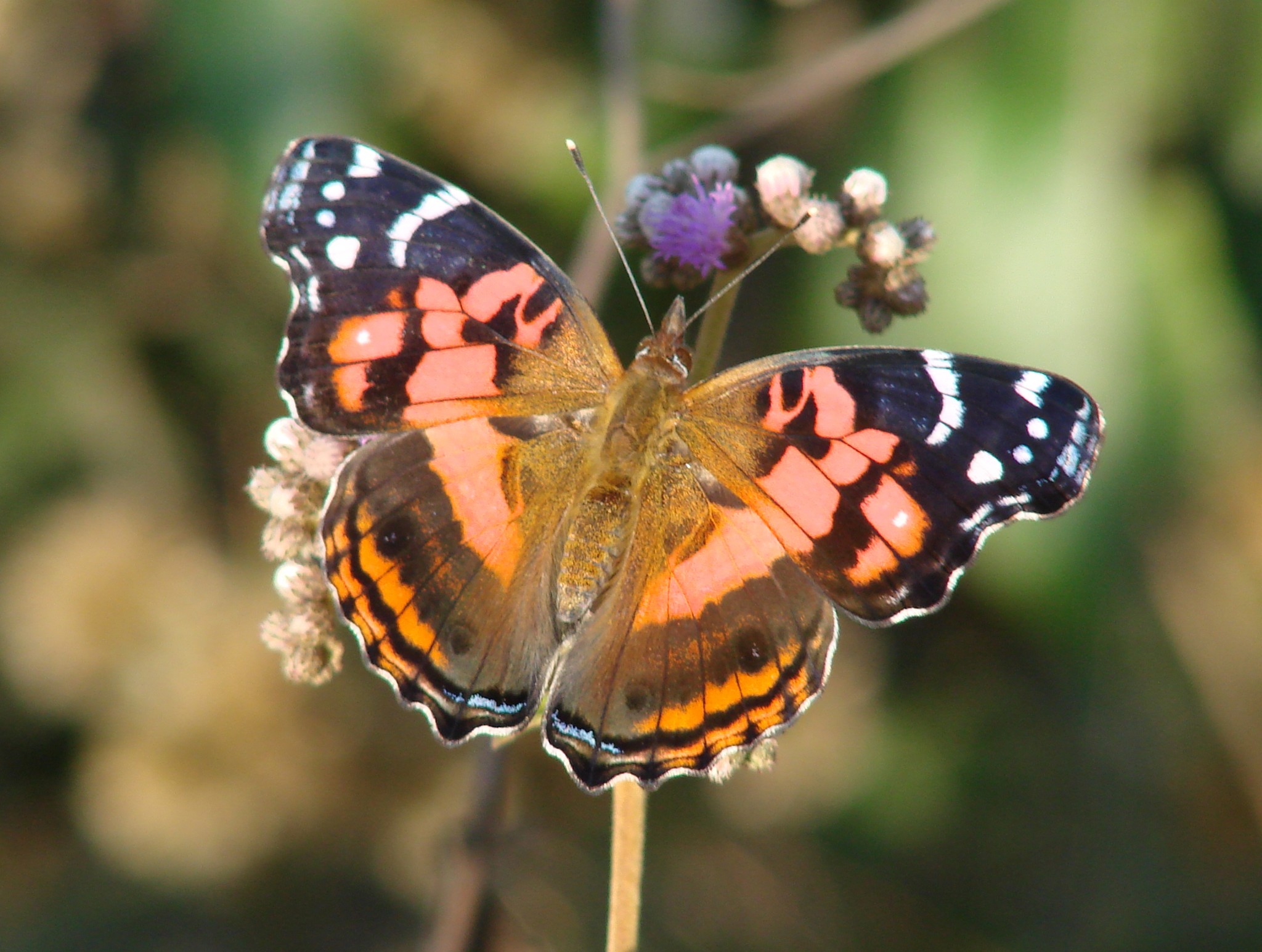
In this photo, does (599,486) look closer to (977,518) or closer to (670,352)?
(670,352)

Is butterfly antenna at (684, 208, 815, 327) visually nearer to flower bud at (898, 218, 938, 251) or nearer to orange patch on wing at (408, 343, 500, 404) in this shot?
flower bud at (898, 218, 938, 251)

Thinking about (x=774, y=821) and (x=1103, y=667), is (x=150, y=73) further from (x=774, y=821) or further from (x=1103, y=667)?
(x=1103, y=667)

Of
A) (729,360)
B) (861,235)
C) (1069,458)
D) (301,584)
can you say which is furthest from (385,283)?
(729,360)

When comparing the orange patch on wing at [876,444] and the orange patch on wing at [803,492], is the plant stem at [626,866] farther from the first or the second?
the orange patch on wing at [876,444]

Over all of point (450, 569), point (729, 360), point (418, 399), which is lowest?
point (729, 360)

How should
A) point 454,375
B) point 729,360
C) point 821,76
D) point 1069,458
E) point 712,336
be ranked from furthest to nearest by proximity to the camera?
point 729,360, point 821,76, point 712,336, point 454,375, point 1069,458

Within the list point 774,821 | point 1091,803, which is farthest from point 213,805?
point 1091,803

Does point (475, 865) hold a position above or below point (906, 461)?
below

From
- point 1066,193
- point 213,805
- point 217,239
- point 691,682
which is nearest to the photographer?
point 691,682
